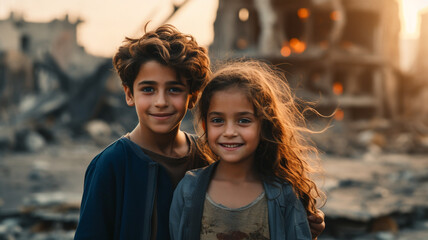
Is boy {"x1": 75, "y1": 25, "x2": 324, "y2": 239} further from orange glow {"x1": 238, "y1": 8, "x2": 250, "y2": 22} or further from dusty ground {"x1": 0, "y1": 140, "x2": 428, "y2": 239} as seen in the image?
orange glow {"x1": 238, "y1": 8, "x2": 250, "y2": 22}

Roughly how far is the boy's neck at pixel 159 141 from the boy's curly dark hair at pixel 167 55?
0.84 ft

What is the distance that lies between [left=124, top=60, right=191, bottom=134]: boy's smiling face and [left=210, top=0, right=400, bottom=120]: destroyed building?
590 inches

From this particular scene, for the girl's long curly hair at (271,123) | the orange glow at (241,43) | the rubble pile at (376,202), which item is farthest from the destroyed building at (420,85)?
the girl's long curly hair at (271,123)

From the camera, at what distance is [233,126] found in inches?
73.3

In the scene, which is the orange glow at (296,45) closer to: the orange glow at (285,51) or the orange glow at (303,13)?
the orange glow at (303,13)

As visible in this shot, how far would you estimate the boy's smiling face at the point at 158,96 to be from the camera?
1.95 meters

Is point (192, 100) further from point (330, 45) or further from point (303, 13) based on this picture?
point (303, 13)

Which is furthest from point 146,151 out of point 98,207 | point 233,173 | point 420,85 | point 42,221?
point 420,85

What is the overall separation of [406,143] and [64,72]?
45.3 feet

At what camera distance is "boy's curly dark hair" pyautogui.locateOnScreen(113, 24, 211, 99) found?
196cm

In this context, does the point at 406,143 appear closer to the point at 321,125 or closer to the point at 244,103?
the point at 321,125

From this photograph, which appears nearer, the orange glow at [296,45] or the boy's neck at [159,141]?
the boy's neck at [159,141]

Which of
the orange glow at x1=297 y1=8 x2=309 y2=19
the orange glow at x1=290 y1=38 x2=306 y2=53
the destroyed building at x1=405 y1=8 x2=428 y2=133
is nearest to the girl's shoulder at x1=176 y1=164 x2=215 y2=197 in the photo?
the orange glow at x1=297 y1=8 x2=309 y2=19

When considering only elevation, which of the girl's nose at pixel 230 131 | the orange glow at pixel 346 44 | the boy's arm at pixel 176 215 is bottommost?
the boy's arm at pixel 176 215
